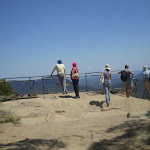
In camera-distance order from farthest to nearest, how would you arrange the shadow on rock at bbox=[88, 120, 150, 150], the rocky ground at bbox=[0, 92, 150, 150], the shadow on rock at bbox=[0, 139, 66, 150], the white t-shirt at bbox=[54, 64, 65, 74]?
the white t-shirt at bbox=[54, 64, 65, 74] < the rocky ground at bbox=[0, 92, 150, 150] < the shadow on rock at bbox=[88, 120, 150, 150] < the shadow on rock at bbox=[0, 139, 66, 150]

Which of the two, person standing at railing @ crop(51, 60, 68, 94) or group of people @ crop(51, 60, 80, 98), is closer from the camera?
group of people @ crop(51, 60, 80, 98)

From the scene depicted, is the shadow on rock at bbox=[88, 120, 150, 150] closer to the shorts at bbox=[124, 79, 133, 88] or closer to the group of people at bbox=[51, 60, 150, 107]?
the group of people at bbox=[51, 60, 150, 107]

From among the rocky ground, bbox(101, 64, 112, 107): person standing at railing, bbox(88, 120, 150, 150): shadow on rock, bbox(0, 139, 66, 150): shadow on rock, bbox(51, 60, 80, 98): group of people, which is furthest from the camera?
bbox(51, 60, 80, 98): group of people

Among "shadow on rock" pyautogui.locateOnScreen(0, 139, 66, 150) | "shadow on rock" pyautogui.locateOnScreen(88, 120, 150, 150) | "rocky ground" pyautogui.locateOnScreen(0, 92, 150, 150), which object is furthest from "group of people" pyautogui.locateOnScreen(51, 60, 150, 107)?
"shadow on rock" pyautogui.locateOnScreen(0, 139, 66, 150)

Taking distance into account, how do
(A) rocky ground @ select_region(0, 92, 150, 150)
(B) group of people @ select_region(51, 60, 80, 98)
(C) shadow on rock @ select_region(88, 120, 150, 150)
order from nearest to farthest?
(C) shadow on rock @ select_region(88, 120, 150, 150) < (A) rocky ground @ select_region(0, 92, 150, 150) < (B) group of people @ select_region(51, 60, 80, 98)

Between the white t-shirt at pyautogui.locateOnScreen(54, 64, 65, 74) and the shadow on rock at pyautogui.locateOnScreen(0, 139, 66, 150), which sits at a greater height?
the white t-shirt at pyautogui.locateOnScreen(54, 64, 65, 74)

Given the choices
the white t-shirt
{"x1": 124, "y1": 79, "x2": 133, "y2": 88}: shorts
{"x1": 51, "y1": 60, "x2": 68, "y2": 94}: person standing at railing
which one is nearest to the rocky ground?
{"x1": 124, "y1": 79, "x2": 133, "y2": 88}: shorts

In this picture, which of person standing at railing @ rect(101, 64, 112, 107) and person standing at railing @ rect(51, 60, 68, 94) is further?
person standing at railing @ rect(51, 60, 68, 94)

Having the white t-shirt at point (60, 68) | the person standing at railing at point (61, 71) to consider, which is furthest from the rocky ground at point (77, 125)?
the white t-shirt at point (60, 68)

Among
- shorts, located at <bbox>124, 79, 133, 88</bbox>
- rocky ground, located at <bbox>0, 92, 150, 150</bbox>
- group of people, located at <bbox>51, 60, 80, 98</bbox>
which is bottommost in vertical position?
rocky ground, located at <bbox>0, 92, 150, 150</bbox>

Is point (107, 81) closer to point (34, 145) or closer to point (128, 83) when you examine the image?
point (128, 83)

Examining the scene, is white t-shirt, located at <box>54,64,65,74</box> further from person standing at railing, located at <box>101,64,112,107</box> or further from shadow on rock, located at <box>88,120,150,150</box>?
shadow on rock, located at <box>88,120,150,150</box>

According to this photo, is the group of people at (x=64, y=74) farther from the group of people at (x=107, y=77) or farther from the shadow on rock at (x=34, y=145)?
the shadow on rock at (x=34, y=145)

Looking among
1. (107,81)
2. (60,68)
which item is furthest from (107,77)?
(60,68)
